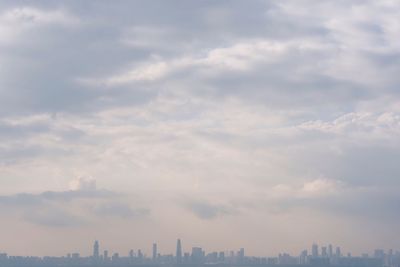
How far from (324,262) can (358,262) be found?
15.0m

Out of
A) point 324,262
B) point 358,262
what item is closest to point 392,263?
point 358,262

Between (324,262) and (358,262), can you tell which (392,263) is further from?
(324,262)

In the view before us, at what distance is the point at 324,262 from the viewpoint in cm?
18900

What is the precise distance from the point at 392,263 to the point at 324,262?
22.9 m

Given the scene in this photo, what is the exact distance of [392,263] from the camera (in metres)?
198

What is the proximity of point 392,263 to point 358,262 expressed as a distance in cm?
958

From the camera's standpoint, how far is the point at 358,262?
198500mm
